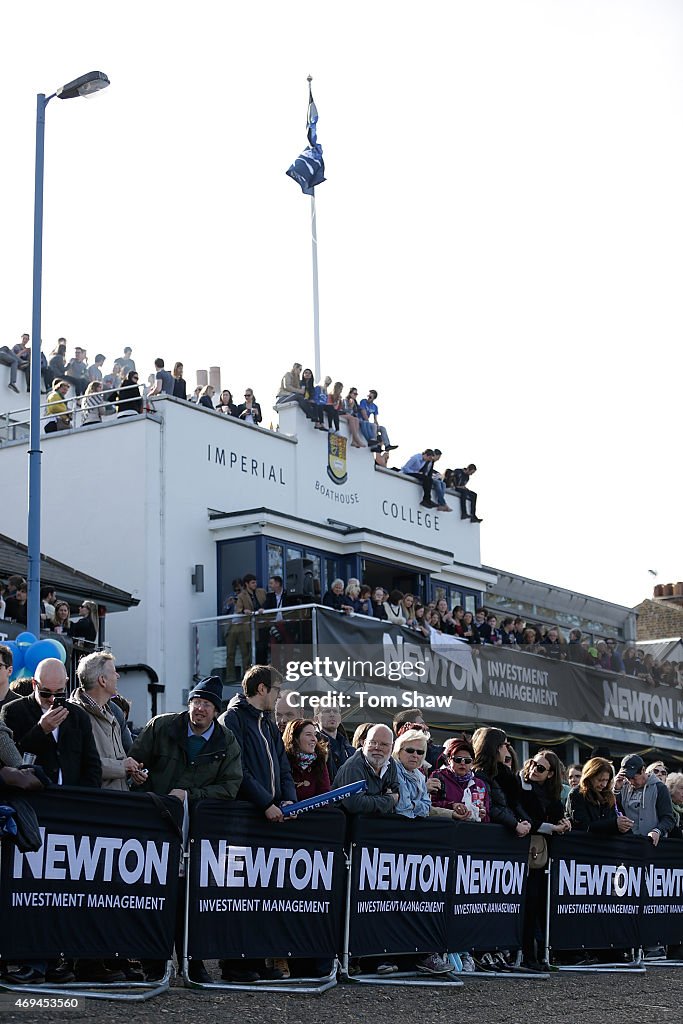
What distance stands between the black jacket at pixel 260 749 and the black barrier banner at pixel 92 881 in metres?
0.89

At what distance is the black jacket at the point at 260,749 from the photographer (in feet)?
32.4

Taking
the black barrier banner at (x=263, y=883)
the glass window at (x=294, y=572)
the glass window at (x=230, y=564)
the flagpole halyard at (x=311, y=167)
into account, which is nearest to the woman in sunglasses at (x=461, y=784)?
the black barrier banner at (x=263, y=883)

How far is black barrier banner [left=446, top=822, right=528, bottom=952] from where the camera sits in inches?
436

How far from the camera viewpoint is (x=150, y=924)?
8.83 m

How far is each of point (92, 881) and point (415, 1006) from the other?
2.16m

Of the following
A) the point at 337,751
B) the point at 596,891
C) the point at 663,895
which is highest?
the point at 337,751

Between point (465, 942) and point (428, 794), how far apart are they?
1.12 m

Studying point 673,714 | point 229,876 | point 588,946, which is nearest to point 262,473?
point 673,714

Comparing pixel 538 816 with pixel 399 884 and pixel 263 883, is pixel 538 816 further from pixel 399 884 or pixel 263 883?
pixel 263 883

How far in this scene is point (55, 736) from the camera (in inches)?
344

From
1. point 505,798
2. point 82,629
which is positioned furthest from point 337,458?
point 505,798

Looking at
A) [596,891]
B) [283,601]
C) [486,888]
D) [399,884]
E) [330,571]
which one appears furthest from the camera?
[330,571]

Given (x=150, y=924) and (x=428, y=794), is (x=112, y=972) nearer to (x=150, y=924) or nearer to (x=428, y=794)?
(x=150, y=924)

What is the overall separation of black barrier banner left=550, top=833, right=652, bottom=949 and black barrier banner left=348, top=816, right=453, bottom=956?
1471mm
